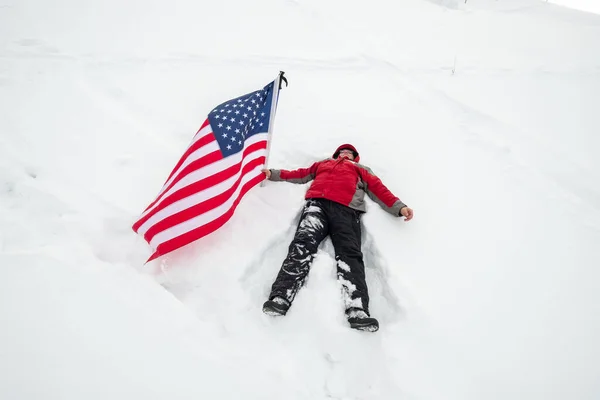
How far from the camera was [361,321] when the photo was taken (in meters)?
2.40

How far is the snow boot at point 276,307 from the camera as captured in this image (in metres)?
2.44

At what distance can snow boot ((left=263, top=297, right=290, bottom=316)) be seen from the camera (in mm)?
2439

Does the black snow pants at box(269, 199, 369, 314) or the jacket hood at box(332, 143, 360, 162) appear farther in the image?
the jacket hood at box(332, 143, 360, 162)

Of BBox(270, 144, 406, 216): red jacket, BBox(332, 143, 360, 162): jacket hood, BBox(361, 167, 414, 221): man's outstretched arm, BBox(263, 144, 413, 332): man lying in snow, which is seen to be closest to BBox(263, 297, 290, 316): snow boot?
BBox(263, 144, 413, 332): man lying in snow

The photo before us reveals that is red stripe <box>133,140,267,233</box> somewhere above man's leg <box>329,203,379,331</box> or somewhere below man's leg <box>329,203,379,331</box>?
above

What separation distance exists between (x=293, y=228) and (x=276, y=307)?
1.14 m

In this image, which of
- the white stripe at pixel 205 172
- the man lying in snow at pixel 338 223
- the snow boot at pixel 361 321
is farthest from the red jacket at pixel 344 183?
the snow boot at pixel 361 321

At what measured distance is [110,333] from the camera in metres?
2.02

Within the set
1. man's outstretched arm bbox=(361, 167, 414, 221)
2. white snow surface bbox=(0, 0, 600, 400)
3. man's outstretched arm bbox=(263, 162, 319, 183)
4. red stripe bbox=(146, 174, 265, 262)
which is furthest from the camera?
man's outstretched arm bbox=(263, 162, 319, 183)

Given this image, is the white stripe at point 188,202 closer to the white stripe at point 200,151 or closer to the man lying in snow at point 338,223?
the white stripe at point 200,151

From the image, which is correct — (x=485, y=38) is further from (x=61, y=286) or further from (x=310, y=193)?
(x=61, y=286)

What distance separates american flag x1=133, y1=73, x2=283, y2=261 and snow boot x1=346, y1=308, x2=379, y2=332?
1.39 m

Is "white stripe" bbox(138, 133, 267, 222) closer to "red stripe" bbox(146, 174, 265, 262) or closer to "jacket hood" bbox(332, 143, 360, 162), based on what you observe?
"red stripe" bbox(146, 174, 265, 262)

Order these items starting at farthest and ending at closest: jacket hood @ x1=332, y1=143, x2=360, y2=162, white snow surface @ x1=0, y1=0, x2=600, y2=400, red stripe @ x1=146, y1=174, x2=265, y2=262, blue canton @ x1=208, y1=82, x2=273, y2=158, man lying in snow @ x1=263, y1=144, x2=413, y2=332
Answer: jacket hood @ x1=332, y1=143, x2=360, y2=162 < blue canton @ x1=208, y1=82, x2=273, y2=158 < red stripe @ x1=146, y1=174, x2=265, y2=262 < man lying in snow @ x1=263, y1=144, x2=413, y2=332 < white snow surface @ x1=0, y1=0, x2=600, y2=400
